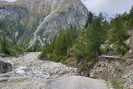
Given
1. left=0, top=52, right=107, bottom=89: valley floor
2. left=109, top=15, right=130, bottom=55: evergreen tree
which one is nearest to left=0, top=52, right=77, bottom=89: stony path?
left=0, top=52, right=107, bottom=89: valley floor

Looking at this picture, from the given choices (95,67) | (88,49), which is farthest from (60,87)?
(88,49)

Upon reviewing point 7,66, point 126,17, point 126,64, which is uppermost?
point 126,17

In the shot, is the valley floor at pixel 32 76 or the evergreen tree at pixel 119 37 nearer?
the valley floor at pixel 32 76

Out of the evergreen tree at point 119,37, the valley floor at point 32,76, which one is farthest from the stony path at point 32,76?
the evergreen tree at point 119,37

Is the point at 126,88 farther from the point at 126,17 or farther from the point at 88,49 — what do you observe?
the point at 126,17

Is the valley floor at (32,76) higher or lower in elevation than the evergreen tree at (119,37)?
lower

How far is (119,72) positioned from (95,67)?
679 cm

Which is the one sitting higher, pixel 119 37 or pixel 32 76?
pixel 119 37

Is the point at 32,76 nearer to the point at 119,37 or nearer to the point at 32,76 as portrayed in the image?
the point at 32,76

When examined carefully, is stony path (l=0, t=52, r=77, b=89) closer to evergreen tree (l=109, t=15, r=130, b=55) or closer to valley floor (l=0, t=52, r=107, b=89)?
valley floor (l=0, t=52, r=107, b=89)

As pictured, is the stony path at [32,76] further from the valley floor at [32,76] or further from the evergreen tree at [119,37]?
the evergreen tree at [119,37]

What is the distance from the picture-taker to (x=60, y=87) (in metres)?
14.3

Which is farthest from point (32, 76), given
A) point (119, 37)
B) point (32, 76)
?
point (119, 37)

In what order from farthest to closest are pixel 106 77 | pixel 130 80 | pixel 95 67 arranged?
pixel 95 67 < pixel 106 77 < pixel 130 80
